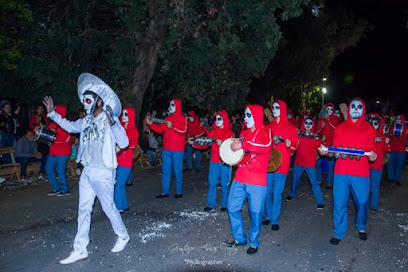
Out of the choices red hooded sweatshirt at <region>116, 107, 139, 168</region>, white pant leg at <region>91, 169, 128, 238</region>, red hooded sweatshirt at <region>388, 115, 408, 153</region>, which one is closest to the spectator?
red hooded sweatshirt at <region>116, 107, 139, 168</region>

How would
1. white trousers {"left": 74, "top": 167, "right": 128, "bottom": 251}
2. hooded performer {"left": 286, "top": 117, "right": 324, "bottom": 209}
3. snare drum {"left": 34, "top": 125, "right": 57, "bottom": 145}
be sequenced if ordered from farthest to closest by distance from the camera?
hooded performer {"left": 286, "top": 117, "right": 324, "bottom": 209} → snare drum {"left": 34, "top": 125, "right": 57, "bottom": 145} → white trousers {"left": 74, "top": 167, "right": 128, "bottom": 251}

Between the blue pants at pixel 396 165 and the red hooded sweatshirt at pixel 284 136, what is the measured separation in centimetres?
599

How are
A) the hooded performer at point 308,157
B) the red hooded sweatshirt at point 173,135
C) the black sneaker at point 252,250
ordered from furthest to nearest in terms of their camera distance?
the red hooded sweatshirt at point 173,135 < the hooded performer at point 308,157 < the black sneaker at point 252,250

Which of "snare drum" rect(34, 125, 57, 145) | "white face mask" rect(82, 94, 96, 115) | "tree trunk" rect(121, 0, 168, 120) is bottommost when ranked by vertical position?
"snare drum" rect(34, 125, 57, 145)

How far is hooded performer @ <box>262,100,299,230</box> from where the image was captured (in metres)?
7.22

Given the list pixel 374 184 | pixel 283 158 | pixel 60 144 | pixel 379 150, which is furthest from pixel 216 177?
pixel 60 144

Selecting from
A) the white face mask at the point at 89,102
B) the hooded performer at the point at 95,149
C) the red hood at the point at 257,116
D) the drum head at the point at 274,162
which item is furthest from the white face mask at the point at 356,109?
the white face mask at the point at 89,102

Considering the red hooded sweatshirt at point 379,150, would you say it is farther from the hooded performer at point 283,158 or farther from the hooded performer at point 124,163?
the hooded performer at point 124,163

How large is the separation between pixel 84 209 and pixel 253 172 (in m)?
2.45

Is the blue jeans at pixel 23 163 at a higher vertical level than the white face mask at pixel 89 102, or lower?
lower

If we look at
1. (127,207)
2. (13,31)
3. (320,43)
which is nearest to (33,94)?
(13,31)

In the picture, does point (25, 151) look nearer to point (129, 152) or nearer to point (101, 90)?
point (129, 152)

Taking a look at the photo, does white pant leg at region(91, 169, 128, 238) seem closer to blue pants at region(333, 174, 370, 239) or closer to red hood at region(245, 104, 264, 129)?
red hood at region(245, 104, 264, 129)

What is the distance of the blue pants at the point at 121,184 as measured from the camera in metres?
7.94
